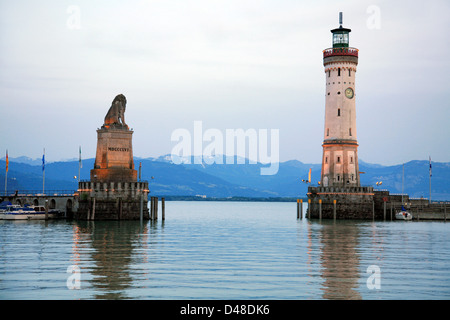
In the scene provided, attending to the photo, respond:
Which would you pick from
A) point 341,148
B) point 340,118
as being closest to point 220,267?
point 341,148

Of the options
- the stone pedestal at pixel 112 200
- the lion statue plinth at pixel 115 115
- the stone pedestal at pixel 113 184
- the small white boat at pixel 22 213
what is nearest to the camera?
the stone pedestal at pixel 112 200

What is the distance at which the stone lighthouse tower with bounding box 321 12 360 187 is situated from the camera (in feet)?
327

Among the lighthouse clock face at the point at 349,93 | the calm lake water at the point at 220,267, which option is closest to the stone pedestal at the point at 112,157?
the calm lake water at the point at 220,267

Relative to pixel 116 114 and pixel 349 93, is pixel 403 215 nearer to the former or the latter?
pixel 349 93

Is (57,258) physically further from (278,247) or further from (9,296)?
(278,247)

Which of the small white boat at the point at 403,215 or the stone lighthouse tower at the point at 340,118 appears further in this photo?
the small white boat at the point at 403,215

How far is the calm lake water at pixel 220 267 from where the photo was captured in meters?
30.5

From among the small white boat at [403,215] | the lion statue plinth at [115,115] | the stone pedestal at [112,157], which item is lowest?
the small white boat at [403,215]

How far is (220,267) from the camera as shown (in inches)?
1576

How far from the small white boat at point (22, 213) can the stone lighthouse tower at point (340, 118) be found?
45.8m

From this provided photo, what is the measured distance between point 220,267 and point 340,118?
2519 inches

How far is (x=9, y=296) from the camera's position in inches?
1134

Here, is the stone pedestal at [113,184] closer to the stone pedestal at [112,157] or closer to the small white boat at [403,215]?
the stone pedestal at [112,157]
